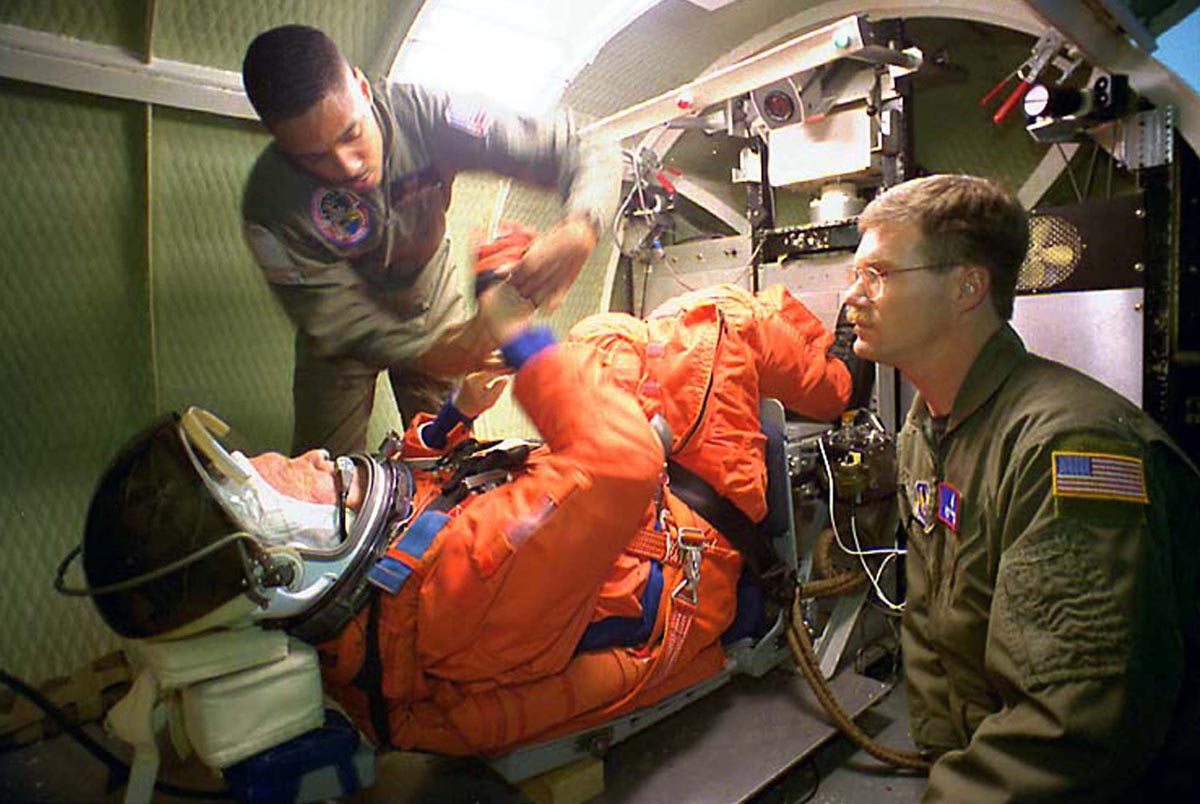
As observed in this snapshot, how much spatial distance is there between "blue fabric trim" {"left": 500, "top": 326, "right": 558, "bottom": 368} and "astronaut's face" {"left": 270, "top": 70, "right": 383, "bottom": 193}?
0.72 m

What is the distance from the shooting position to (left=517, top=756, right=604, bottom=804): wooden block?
155cm

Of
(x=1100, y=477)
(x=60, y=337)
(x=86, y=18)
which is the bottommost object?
(x=1100, y=477)

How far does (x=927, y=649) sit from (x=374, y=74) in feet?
8.15

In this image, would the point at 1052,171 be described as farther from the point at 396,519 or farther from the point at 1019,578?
the point at 396,519

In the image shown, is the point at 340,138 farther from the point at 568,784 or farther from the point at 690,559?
the point at 568,784

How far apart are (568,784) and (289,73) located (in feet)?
6.02

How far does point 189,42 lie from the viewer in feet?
6.79

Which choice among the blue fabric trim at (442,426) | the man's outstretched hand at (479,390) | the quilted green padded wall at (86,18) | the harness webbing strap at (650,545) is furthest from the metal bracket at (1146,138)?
the quilted green padded wall at (86,18)

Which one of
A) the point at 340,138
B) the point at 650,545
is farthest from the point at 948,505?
the point at 340,138

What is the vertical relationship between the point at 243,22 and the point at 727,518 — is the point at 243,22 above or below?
above

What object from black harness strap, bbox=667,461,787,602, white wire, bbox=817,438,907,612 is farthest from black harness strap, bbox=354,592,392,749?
white wire, bbox=817,438,907,612

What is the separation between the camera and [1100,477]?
3.62 ft

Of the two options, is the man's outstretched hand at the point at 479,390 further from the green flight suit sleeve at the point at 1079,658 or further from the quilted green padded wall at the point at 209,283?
the green flight suit sleeve at the point at 1079,658

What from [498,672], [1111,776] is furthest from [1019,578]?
[498,672]
